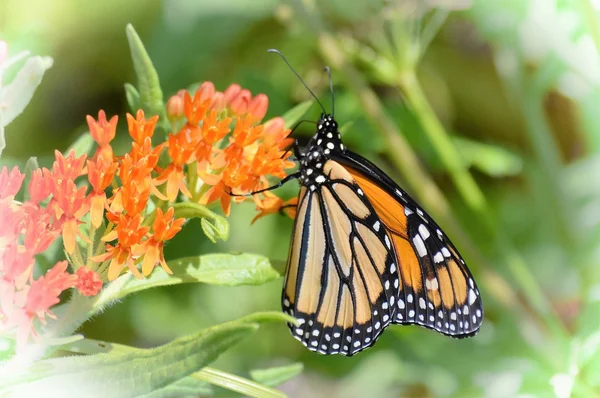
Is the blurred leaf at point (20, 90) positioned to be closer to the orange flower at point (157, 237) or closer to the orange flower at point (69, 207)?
the orange flower at point (69, 207)

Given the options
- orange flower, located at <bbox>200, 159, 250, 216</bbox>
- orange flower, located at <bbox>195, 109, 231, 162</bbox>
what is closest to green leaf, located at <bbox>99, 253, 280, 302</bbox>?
orange flower, located at <bbox>200, 159, 250, 216</bbox>

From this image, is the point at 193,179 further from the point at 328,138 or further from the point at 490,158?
the point at 490,158

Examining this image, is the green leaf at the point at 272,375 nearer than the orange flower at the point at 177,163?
No

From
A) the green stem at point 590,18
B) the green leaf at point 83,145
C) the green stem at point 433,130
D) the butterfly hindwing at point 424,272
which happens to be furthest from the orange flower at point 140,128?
the green stem at point 590,18

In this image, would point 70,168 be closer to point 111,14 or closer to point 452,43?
point 111,14

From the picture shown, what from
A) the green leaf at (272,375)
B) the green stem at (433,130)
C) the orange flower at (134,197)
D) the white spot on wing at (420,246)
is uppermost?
the green stem at (433,130)

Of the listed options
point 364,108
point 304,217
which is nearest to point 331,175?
point 304,217
